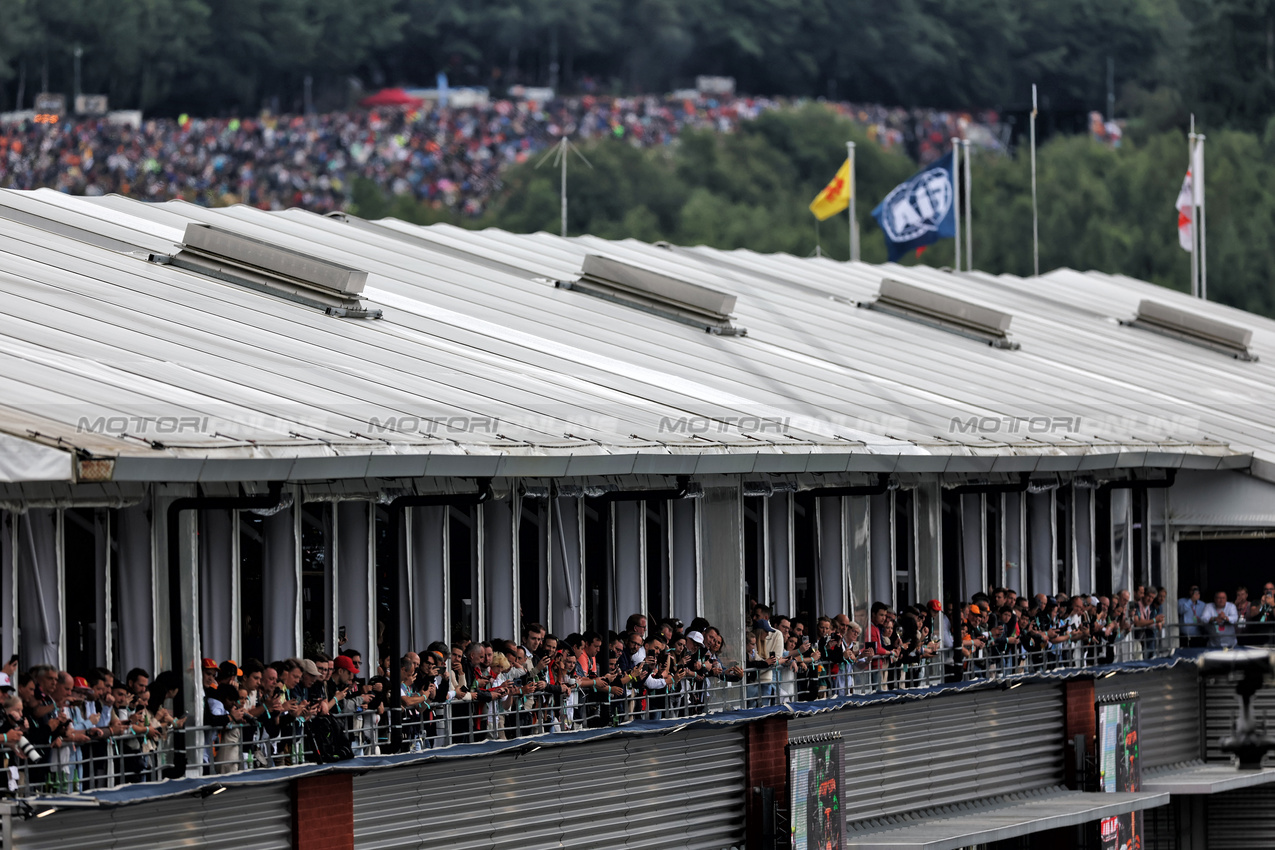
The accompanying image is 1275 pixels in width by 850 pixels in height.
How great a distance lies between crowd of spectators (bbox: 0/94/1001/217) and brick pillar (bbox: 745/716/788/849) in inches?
3913

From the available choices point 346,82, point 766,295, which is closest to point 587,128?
point 346,82

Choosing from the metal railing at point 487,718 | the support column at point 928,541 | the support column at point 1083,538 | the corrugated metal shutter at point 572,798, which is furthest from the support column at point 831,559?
the support column at point 1083,538

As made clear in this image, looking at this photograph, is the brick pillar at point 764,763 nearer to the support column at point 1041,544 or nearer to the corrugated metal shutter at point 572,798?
the corrugated metal shutter at point 572,798

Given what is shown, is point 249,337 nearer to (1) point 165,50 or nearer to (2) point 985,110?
(1) point 165,50

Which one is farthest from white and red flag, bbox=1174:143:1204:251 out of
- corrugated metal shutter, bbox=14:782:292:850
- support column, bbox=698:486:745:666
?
corrugated metal shutter, bbox=14:782:292:850

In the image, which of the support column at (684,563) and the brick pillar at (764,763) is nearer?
the brick pillar at (764,763)

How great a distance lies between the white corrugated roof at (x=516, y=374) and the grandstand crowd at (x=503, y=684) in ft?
6.53

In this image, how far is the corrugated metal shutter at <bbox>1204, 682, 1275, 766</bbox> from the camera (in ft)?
118

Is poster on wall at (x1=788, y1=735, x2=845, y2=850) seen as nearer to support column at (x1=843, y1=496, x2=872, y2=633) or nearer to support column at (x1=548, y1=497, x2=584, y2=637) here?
support column at (x1=548, y1=497, x2=584, y2=637)

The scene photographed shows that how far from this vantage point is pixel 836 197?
53438 millimetres

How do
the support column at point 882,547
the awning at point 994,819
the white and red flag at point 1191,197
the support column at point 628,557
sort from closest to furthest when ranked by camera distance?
the support column at point 628,557 → the awning at point 994,819 → the support column at point 882,547 → the white and red flag at point 1191,197

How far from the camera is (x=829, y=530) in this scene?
30.1m

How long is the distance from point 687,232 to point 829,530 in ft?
317

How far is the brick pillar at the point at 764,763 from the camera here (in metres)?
26.6
